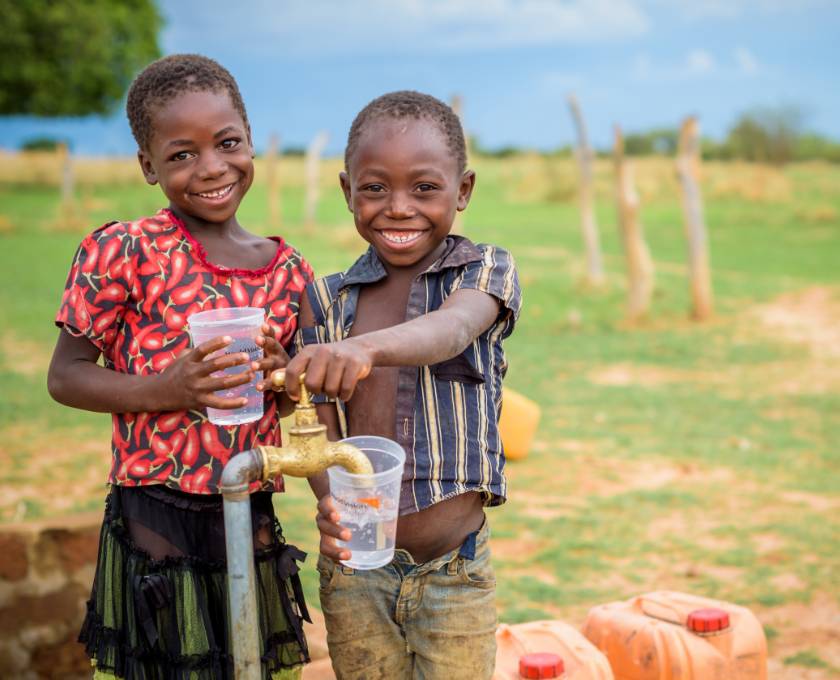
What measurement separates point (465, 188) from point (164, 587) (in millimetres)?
1030

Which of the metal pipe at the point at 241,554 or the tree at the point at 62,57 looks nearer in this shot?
the metal pipe at the point at 241,554

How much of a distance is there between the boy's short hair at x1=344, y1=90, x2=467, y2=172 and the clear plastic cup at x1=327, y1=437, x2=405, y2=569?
644 millimetres

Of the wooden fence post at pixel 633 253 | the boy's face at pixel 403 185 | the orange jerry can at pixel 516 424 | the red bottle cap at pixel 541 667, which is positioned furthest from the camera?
the wooden fence post at pixel 633 253

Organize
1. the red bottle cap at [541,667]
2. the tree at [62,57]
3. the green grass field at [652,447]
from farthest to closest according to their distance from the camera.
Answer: the tree at [62,57], the green grass field at [652,447], the red bottle cap at [541,667]

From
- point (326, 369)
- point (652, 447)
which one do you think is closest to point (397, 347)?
point (326, 369)

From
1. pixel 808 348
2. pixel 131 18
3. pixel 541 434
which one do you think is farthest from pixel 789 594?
pixel 131 18

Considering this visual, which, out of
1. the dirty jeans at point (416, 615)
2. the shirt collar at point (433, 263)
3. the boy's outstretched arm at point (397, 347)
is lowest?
the dirty jeans at point (416, 615)

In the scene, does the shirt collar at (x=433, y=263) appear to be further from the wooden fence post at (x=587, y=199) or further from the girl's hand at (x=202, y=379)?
the wooden fence post at (x=587, y=199)

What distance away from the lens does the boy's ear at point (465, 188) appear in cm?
210

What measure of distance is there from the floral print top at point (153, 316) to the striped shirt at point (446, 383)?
0.16m

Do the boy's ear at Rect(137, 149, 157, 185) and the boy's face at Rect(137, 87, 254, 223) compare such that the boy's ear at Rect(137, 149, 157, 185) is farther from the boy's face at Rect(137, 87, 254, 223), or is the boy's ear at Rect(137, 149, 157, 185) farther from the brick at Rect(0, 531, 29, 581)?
the brick at Rect(0, 531, 29, 581)

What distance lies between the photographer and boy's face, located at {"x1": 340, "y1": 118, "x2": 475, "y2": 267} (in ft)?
6.44

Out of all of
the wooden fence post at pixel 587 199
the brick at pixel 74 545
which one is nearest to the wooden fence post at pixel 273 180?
the wooden fence post at pixel 587 199

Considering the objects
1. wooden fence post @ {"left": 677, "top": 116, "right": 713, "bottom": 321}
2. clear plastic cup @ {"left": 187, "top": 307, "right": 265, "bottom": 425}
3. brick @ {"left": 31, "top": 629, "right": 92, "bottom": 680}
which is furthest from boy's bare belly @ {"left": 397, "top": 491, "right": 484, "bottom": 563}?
wooden fence post @ {"left": 677, "top": 116, "right": 713, "bottom": 321}
